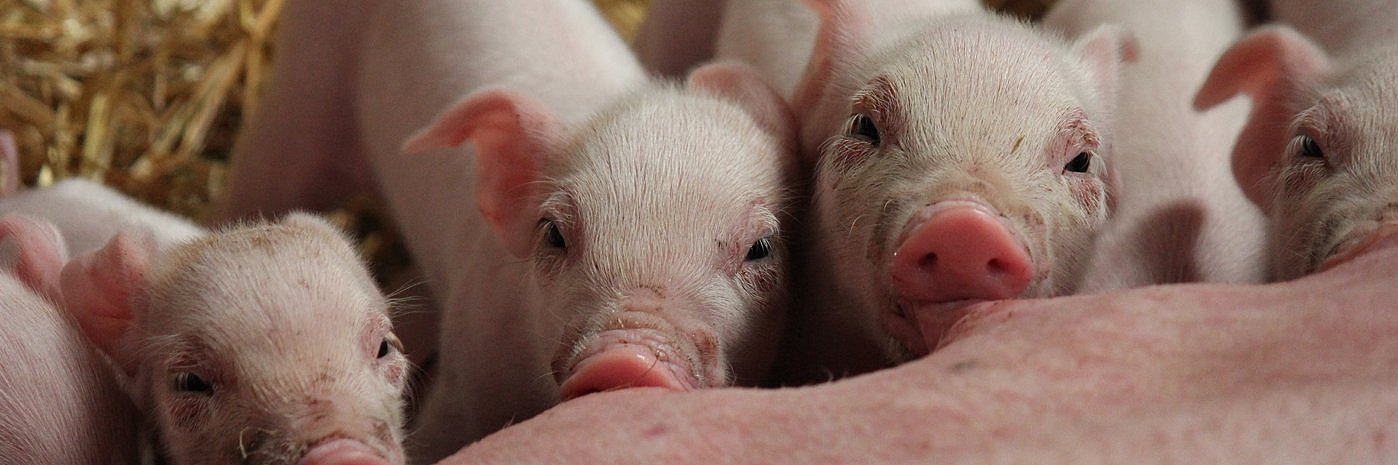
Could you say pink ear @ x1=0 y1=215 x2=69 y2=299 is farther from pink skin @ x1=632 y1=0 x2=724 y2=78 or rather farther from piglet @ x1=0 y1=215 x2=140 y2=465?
pink skin @ x1=632 y1=0 x2=724 y2=78

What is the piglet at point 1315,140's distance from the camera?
1.94 metres

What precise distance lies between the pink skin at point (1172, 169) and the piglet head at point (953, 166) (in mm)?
300

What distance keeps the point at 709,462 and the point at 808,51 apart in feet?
5.29

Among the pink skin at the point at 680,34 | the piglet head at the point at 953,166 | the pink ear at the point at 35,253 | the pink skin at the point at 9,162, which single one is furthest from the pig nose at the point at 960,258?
the pink skin at the point at 9,162

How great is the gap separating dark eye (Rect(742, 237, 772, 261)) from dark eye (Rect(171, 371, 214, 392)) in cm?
75

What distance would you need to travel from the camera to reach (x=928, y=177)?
187 centimetres

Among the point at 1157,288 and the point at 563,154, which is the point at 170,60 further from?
the point at 1157,288

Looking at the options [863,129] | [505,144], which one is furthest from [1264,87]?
[505,144]

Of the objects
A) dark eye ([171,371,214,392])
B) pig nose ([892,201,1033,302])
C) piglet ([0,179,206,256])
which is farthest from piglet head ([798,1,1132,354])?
piglet ([0,179,206,256])

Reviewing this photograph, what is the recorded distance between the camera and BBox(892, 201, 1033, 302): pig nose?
5.60 ft

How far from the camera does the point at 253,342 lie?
179cm

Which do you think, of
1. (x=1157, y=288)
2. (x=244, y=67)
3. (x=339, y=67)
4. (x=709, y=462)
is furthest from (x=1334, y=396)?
(x=244, y=67)

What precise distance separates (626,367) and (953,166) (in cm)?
52

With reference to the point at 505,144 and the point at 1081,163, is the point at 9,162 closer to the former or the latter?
the point at 505,144
